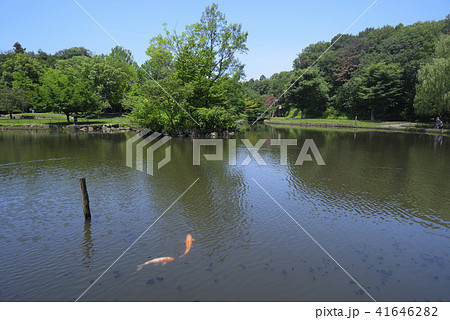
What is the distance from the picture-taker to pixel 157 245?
8.92m

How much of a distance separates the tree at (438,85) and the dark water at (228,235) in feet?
113

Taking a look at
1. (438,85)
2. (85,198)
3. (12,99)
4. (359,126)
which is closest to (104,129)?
(12,99)

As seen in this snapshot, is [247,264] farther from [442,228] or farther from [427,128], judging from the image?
[427,128]

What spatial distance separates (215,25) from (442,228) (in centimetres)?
3727

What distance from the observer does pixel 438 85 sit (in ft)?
145

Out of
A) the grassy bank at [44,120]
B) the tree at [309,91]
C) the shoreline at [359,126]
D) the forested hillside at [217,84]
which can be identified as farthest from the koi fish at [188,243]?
the tree at [309,91]

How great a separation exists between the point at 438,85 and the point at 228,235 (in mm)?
49309

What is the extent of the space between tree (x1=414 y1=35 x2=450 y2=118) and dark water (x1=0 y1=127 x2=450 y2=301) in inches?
1356

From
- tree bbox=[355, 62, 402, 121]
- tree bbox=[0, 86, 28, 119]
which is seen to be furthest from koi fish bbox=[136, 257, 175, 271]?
→ tree bbox=[0, 86, 28, 119]

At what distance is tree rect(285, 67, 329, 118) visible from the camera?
242 feet

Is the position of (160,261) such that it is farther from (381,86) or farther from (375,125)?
(381,86)

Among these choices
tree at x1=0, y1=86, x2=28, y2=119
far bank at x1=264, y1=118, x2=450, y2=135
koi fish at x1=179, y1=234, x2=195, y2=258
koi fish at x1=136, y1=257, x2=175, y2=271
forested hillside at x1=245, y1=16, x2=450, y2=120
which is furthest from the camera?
tree at x1=0, y1=86, x2=28, y2=119

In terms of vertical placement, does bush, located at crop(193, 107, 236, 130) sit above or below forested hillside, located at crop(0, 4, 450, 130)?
below

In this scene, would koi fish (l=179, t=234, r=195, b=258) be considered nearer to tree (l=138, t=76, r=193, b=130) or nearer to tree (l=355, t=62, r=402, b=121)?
tree (l=138, t=76, r=193, b=130)
